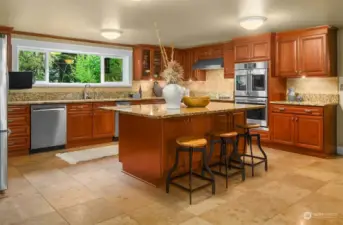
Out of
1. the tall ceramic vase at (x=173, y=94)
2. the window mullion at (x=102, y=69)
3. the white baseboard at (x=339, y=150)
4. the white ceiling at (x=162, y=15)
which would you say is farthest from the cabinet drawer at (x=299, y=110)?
the window mullion at (x=102, y=69)

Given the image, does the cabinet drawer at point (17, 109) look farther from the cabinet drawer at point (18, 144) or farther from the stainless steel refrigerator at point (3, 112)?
the stainless steel refrigerator at point (3, 112)

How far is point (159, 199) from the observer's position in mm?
3039

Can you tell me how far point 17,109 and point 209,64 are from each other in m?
4.36

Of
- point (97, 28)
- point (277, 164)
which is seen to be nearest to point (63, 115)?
point (97, 28)

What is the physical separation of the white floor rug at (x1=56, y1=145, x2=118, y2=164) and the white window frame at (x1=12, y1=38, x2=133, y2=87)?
1703 millimetres

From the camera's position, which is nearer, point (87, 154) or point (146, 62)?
point (87, 154)

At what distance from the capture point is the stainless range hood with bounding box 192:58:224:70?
668 centimetres

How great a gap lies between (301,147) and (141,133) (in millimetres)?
3192

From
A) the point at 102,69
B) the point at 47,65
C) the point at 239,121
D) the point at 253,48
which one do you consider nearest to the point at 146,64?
the point at 102,69

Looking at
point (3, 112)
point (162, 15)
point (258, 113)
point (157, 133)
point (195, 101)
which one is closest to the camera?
point (3, 112)

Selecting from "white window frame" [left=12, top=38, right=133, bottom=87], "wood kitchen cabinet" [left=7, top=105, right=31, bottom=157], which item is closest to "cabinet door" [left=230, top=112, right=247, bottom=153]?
"white window frame" [left=12, top=38, right=133, bottom=87]

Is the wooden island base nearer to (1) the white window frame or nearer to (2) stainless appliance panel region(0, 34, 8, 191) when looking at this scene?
(2) stainless appliance panel region(0, 34, 8, 191)

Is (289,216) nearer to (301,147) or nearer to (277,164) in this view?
(277,164)

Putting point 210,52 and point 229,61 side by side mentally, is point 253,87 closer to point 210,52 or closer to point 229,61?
point 229,61
